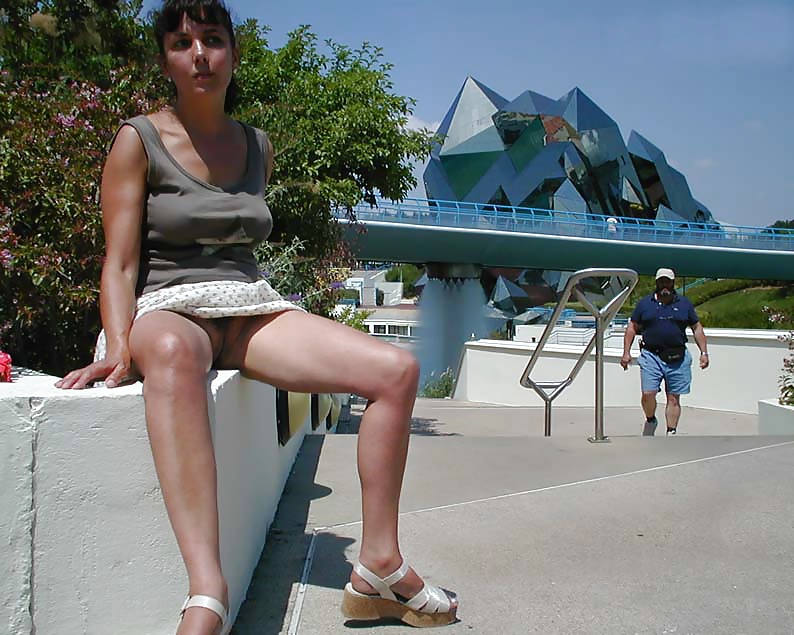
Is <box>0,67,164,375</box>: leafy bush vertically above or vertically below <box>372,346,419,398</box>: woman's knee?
above

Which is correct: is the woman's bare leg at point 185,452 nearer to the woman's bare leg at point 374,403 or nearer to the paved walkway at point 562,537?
the woman's bare leg at point 374,403

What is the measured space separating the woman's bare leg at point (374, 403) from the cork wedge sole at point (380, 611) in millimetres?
32

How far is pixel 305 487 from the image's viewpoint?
3.89m

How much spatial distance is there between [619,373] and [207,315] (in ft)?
36.2

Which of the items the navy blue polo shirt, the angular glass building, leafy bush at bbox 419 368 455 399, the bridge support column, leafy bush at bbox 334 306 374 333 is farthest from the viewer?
the angular glass building

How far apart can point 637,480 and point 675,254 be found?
130 ft

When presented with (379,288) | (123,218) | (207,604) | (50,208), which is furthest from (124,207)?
(379,288)

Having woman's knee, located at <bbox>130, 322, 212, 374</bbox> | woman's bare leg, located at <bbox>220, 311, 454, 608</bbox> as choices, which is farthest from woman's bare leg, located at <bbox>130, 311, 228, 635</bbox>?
woman's bare leg, located at <bbox>220, 311, 454, 608</bbox>

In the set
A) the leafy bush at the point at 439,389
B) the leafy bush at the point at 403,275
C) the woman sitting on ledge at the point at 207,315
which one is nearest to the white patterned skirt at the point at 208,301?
the woman sitting on ledge at the point at 207,315

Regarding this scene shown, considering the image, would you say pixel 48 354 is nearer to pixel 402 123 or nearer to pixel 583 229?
pixel 402 123

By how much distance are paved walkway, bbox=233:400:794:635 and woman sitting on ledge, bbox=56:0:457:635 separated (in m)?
0.32

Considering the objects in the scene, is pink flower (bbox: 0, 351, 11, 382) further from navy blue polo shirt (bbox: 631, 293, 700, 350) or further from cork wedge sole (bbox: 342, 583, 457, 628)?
navy blue polo shirt (bbox: 631, 293, 700, 350)

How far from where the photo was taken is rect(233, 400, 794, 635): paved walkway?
238 centimetres

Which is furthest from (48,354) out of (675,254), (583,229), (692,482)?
(675,254)
